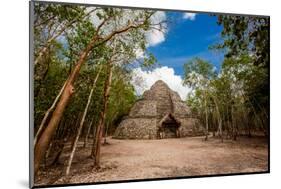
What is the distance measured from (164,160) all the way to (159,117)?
566 mm

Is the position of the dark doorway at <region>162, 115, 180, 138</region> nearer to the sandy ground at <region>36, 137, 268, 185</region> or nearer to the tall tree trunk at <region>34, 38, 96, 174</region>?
the sandy ground at <region>36, 137, 268, 185</region>

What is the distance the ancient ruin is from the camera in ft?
18.7

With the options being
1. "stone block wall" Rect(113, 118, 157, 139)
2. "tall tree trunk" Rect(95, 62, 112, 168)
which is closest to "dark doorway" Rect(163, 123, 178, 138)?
"stone block wall" Rect(113, 118, 157, 139)

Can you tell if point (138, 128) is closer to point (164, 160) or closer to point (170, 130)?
point (170, 130)

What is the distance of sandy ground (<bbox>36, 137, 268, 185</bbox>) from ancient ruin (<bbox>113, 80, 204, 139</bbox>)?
4.1 inches

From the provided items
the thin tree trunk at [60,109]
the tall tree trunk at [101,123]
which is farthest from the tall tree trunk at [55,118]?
the tall tree trunk at [101,123]

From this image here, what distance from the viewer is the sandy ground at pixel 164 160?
5438 millimetres

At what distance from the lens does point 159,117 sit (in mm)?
5844

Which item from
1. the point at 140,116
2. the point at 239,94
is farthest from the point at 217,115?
the point at 140,116

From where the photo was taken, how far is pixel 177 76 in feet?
19.4

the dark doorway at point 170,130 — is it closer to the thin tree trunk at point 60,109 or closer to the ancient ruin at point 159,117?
the ancient ruin at point 159,117

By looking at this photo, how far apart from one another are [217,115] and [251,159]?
85cm

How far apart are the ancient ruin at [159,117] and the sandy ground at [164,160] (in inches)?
4.1

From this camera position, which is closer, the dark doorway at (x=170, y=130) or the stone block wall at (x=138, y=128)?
the stone block wall at (x=138, y=128)
